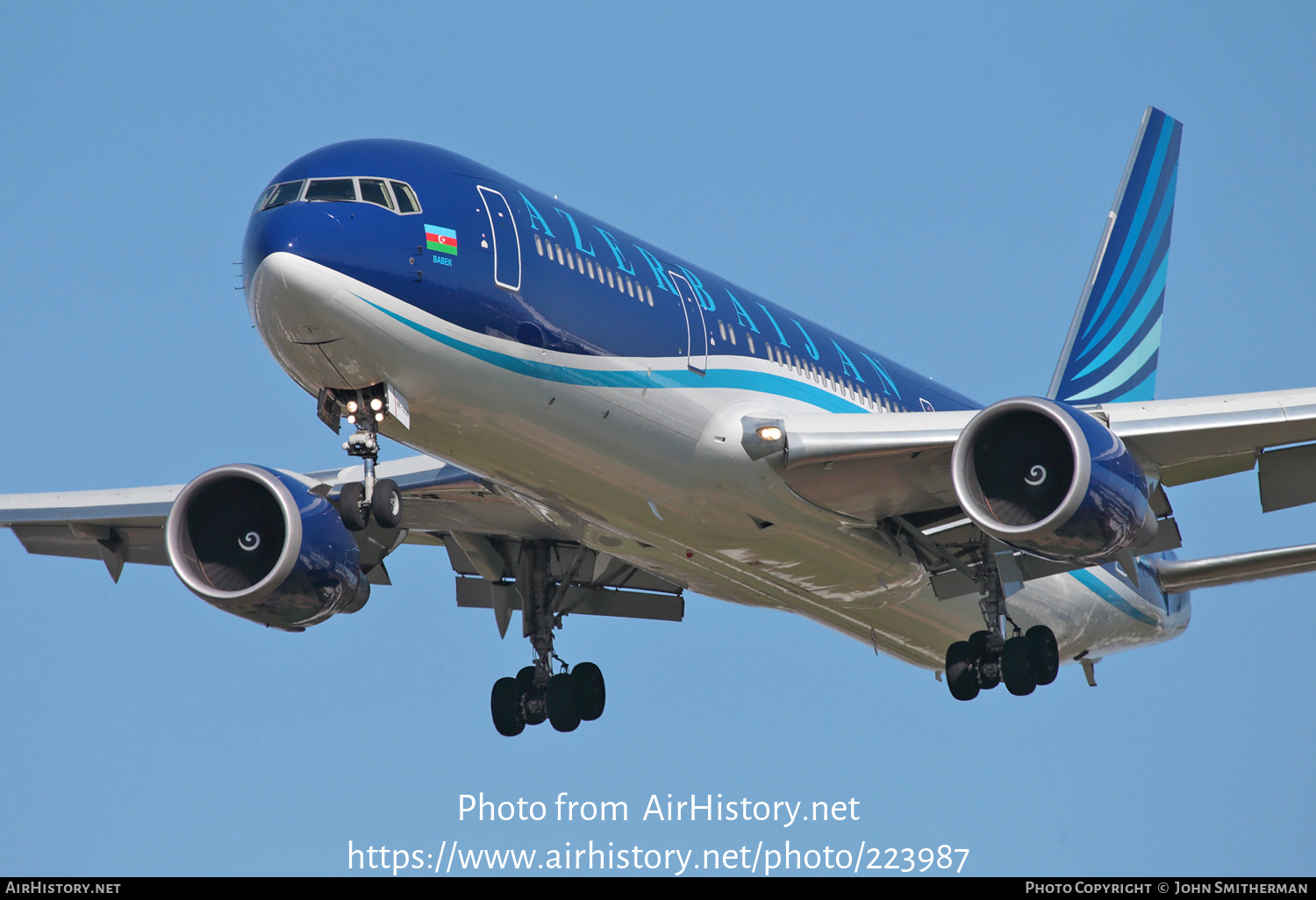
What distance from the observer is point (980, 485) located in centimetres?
1545

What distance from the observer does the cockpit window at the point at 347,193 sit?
44.4 ft

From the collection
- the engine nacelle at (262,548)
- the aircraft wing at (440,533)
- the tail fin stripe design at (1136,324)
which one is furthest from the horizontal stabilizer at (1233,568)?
the engine nacelle at (262,548)

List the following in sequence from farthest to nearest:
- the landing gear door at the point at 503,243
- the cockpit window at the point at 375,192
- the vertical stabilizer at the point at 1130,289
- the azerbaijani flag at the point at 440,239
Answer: the vertical stabilizer at the point at 1130,289 < the landing gear door at the point at 503,243 < the azerbaijani flag at the point at 440,239 < the cockpit window at the point at 375,192

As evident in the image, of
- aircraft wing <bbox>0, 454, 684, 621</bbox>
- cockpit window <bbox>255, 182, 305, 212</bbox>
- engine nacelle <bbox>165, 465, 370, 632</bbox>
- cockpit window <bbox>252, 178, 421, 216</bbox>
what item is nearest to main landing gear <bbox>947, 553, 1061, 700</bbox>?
aircraft wing <bbox>0, 454, 684, 621</bbox>

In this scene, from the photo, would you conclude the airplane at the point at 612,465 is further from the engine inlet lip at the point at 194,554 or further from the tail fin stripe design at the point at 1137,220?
the tail fin stripe design at the point at 1137,220

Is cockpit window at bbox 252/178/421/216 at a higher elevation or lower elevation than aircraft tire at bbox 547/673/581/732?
higher

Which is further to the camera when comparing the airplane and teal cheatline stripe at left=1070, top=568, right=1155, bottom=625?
teal cheatline stripe at left=1070, top=568, right=1155, bottom=625

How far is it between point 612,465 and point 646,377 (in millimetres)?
974

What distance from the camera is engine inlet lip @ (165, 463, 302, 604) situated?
1686cm

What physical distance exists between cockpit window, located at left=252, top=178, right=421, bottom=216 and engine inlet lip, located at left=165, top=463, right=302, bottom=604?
14.5 feet

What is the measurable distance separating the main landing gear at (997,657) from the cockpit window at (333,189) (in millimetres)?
9475

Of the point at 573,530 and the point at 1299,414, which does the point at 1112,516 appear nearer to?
the point at 1299,414

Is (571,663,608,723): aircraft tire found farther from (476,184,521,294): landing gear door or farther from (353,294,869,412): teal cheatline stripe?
(476,184,521,294): landing gear door

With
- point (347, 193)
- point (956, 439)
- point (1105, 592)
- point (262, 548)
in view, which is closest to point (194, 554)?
point (262, 548)
